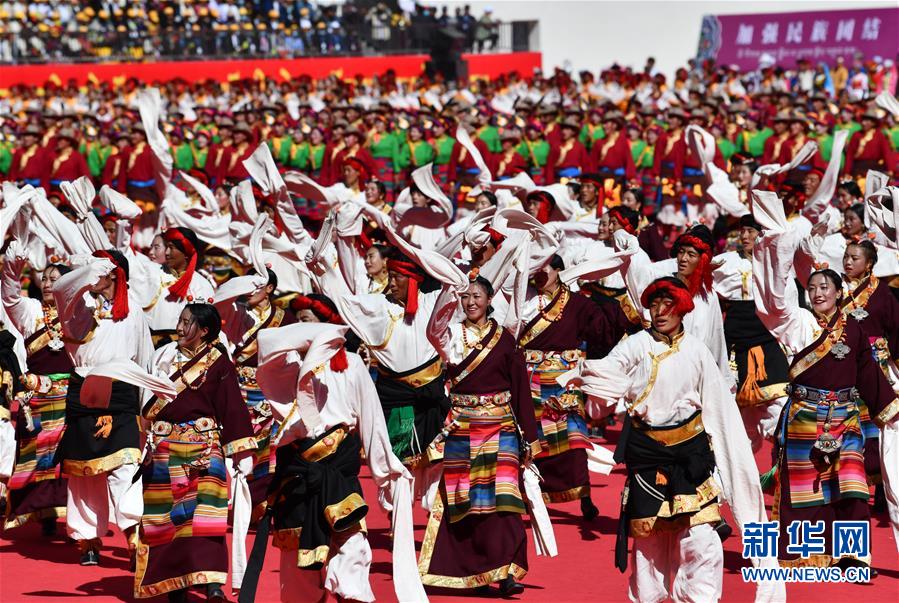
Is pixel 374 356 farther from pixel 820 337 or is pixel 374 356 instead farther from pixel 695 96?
pixel 695 96

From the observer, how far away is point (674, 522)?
257 inches

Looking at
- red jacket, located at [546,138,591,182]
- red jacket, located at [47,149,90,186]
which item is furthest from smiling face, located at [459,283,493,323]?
red jacket, located at [47,149,90,186]

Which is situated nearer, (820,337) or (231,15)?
(820,337)

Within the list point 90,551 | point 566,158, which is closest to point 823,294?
point 90,551

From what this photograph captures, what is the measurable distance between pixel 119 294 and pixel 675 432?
9.82 ft

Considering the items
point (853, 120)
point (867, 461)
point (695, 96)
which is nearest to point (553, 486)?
point (867, 461)

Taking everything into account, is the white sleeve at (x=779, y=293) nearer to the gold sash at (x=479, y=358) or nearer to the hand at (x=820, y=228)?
the gold sash at (x=479, y=358)

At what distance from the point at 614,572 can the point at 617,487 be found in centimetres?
210

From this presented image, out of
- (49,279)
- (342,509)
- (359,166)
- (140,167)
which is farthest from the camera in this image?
(140,167)

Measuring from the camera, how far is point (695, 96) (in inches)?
842

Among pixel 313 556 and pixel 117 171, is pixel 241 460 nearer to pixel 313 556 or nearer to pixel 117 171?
pixel 313 556

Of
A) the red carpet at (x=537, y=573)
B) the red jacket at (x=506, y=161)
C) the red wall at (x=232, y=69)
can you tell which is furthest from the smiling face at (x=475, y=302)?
the red wall at (x=232, y=69)

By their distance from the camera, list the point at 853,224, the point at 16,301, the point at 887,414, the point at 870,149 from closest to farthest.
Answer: the point at 887,414
the point at 16,301
the point at 853,224
the point at 870,149

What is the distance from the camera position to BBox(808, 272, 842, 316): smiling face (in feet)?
24.2
